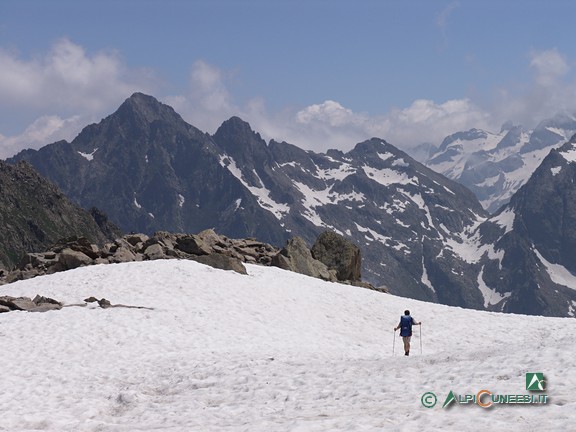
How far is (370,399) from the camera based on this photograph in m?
19.6

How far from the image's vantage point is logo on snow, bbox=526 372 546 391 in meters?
18.4

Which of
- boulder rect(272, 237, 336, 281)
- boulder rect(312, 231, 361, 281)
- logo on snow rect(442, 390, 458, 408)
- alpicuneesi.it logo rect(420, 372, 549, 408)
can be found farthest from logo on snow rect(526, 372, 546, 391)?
boulder rect(312, 231, 361, 281)

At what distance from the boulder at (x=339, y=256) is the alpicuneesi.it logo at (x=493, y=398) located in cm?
4672

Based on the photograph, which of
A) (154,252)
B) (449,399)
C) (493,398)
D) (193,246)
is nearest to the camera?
(493,398)

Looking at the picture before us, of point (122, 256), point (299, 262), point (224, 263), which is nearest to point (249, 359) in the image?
point (224, 263)

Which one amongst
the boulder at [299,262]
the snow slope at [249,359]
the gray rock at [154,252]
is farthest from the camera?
the boulder at [299,262]

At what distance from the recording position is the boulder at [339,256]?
66.6m

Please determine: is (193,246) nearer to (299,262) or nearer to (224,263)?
(224,263)

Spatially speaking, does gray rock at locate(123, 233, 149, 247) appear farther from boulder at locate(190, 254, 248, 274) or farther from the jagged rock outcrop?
boulder at locate(190, 254, 248, 274)

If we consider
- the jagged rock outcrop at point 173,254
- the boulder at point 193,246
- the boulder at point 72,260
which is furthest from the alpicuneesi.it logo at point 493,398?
the boulder at point 193,246

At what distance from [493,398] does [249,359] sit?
11878mm

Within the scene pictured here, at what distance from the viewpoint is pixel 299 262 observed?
191 ft

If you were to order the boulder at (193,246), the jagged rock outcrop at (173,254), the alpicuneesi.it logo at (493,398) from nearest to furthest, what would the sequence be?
1. the alpicuneesi.it logo at (493,398)
2. the jagged rock outcrop at (173,254)
3. the boulder at (193,246)

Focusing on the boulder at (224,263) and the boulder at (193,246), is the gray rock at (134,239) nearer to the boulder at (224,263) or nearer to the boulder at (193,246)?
the boulder at (193,246)
